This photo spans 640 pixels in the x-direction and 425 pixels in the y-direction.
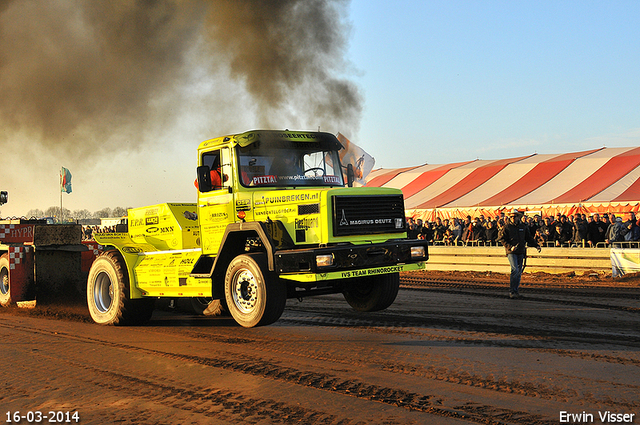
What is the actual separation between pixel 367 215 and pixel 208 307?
3838 millimetres

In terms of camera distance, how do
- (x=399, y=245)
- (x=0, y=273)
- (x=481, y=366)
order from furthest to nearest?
(x=0, y=273) → (x=399, y=245) → (x=481, y=366)

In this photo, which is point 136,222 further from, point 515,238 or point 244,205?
point 515,238

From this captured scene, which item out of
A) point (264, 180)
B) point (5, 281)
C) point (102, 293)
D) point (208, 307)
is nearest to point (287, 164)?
point (264, 180)

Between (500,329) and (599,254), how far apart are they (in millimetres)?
10659

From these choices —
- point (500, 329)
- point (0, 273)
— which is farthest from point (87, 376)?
point (0, 273)

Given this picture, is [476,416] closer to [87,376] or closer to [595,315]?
[87,376]

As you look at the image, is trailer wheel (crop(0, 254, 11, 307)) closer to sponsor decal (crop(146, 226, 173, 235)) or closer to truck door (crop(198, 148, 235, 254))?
sponsor decal (crop(146, 226, 173, 235))

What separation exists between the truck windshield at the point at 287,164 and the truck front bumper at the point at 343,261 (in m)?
1.35

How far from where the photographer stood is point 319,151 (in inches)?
372

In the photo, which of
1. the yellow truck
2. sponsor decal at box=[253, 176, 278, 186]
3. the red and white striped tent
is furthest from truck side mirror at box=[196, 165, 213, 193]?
the red and white striped tent

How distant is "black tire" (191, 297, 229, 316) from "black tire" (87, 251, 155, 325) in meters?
0.88

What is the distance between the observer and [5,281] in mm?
12305

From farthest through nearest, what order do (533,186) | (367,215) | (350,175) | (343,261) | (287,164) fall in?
(533,186), (350,175), (287,164), (367,215), (343,261)

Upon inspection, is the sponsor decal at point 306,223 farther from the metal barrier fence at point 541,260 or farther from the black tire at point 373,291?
the metal barrier fence at point 541,260
